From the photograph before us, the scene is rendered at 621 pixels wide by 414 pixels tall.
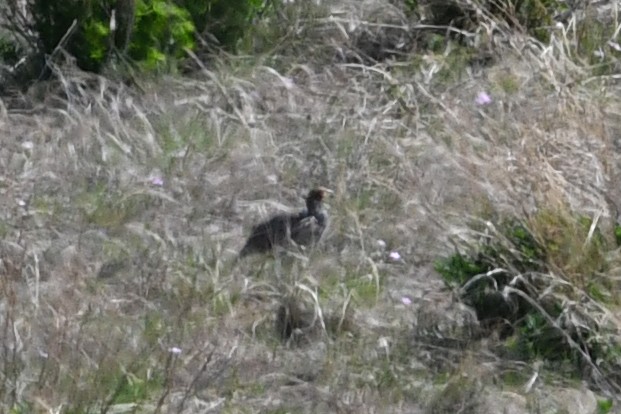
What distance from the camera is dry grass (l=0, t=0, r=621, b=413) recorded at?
16.3 ft

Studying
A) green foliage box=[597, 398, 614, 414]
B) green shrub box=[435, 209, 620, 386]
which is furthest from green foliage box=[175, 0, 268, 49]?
green foliage box=[597, 398, 614, 414]

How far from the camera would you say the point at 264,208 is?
6.45 meters

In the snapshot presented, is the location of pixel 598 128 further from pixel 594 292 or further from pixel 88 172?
pixel 88 172

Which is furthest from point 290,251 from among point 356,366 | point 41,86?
point 41,86

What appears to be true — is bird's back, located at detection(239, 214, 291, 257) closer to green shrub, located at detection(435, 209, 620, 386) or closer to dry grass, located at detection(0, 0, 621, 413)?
dry grass, located at detection(0, 0, 621, 413)

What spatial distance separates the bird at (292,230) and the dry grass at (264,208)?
0.08 m

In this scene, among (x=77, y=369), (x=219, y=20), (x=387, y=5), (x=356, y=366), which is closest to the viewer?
(x=77, y=369)

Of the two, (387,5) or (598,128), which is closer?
(598,128)

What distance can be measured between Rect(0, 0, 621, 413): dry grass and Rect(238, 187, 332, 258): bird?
8 centimetres

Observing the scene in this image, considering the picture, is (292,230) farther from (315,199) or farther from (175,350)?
(175,350)

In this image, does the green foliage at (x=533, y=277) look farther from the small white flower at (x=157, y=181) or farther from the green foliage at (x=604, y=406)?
the small white flower at (x=157, y=181)

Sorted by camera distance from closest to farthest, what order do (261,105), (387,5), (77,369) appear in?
(77,369), (261,105), (387,5)

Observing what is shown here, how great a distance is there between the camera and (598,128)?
21.2 ft

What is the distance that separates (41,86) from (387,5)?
215cm
